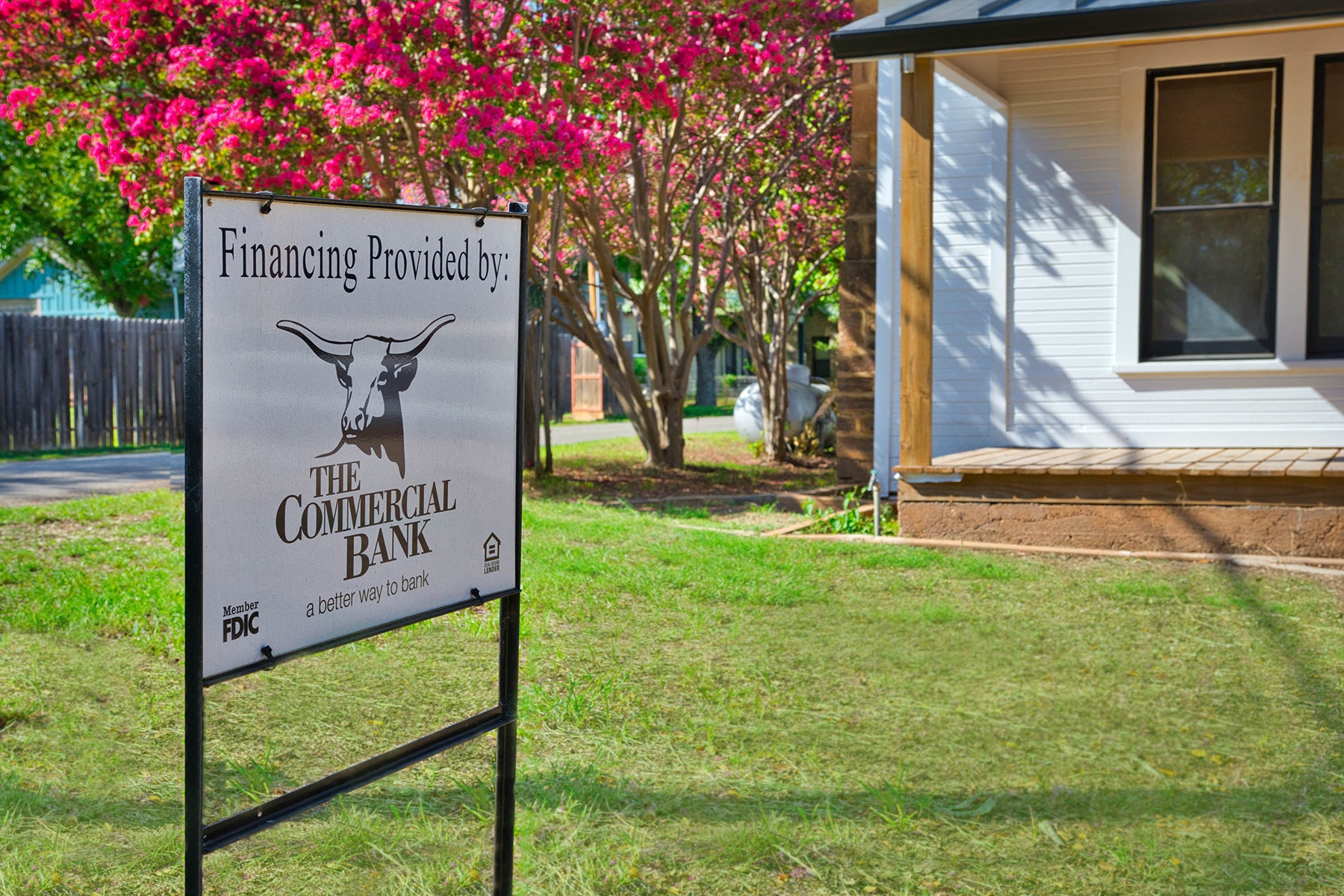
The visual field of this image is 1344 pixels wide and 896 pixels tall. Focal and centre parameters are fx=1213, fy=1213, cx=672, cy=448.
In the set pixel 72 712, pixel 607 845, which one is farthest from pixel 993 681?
pixel 72 712

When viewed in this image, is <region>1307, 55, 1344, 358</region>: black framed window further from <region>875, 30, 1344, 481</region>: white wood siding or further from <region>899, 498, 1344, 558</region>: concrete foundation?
<region>899, 498, 1344, 558</region>: concrete foundation

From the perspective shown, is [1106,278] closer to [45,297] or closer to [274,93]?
[274,93]

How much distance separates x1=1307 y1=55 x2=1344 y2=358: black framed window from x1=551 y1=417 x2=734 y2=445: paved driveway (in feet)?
37.0

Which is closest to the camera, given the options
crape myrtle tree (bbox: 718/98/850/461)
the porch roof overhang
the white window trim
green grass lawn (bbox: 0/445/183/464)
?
the porch roof overhang

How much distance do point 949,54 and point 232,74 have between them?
544 centimetres

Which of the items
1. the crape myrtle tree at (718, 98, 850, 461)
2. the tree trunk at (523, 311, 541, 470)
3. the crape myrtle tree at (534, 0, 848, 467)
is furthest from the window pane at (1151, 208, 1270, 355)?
the crape myrtle tree at (718, 98, 850, 461)

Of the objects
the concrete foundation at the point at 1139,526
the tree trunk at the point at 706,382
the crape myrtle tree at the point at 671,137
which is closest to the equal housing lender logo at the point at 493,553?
the concrete foundation at the point at 1139,526

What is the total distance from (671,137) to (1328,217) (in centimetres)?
650

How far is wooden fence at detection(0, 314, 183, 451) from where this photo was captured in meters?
16.4

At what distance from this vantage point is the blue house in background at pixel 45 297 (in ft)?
93.1

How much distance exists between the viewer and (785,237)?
47.4 feet

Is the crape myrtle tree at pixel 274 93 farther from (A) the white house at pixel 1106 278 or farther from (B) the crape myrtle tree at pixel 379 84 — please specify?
(A) the white house at pixel 1106 278

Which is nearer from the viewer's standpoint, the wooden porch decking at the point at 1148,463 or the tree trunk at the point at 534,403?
the wooden porch decking at the point at 1148,463

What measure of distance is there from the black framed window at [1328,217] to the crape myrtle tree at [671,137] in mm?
4840
